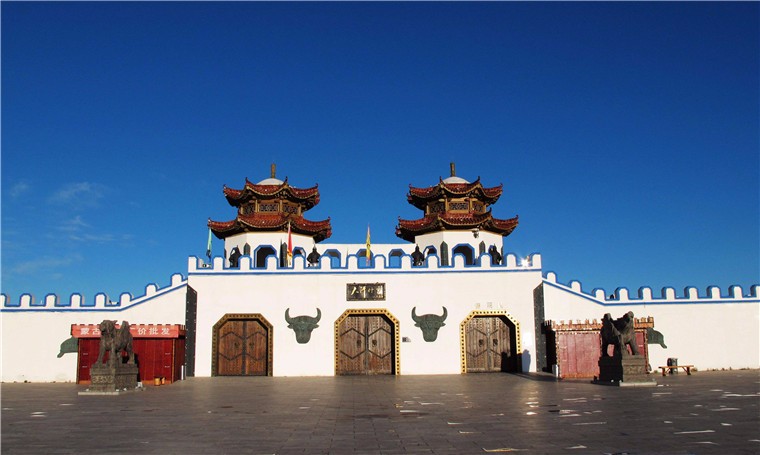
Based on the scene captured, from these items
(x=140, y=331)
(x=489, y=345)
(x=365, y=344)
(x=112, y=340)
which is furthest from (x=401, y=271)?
(x=112, y=340)

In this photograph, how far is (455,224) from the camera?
33312mm

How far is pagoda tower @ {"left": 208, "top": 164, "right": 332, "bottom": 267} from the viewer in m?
33.2

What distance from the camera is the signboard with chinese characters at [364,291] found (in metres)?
27.7

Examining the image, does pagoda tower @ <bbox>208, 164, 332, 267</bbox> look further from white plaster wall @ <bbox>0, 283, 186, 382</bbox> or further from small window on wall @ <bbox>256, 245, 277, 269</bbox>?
white plaster wall @ <bbox>0, 283, 186, 382</bbox>

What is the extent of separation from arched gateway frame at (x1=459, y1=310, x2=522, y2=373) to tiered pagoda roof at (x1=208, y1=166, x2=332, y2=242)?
1150 cm

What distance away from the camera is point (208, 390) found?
19500 millimetres

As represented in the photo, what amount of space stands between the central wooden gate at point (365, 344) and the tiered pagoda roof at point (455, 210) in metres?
8.13

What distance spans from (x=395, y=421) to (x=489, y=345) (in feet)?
55.6

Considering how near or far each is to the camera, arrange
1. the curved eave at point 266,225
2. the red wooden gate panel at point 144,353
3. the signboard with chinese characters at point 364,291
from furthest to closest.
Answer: the curved eave at point 266,225, the signboard with chinese characters at point 364,291, the red wooden gate panel at point 144,353

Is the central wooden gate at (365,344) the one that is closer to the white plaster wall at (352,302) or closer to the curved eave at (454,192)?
the white plaster wall at (352,302)

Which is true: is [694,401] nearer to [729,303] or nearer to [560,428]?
[560,428]

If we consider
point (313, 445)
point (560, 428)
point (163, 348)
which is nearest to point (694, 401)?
point (560, 428)

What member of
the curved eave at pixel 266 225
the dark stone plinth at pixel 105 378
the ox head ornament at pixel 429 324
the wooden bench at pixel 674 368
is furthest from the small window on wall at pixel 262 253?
the wooden bench at pixel 674 368

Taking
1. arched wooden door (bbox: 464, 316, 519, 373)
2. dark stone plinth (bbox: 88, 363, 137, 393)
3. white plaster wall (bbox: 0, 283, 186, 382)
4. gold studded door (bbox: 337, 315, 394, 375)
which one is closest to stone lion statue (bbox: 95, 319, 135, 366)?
dark stone plinth (bbox: 88, 363, 137, 393)
